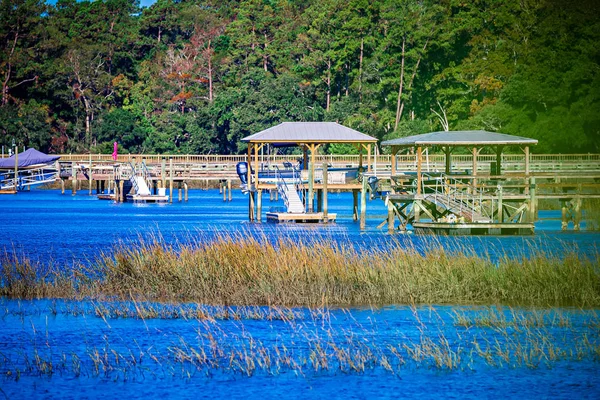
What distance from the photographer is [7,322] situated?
20.9 meters

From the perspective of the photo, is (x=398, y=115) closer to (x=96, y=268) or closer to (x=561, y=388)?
(x=96, y=268)

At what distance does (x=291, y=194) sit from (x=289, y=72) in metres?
55.0

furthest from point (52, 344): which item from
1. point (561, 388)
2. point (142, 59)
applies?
point (142, 59)

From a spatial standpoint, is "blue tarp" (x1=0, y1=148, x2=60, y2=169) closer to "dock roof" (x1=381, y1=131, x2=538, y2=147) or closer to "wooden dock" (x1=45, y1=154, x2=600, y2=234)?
"wooden dock" (x1=45, y1=154, x2=600, y2=234)

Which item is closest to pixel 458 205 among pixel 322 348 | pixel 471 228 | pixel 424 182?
pixel 471 228

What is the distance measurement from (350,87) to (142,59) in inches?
1045

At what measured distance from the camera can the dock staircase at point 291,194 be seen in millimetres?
47781

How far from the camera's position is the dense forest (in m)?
89.2

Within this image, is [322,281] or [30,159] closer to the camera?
[322,281]

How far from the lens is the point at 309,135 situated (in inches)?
1902

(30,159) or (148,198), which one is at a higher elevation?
(30,159)

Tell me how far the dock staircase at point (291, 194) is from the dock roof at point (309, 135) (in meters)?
2.21

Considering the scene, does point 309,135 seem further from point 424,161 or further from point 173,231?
point 424,161

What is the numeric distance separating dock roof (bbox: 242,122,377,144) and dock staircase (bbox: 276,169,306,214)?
7.27 ft
